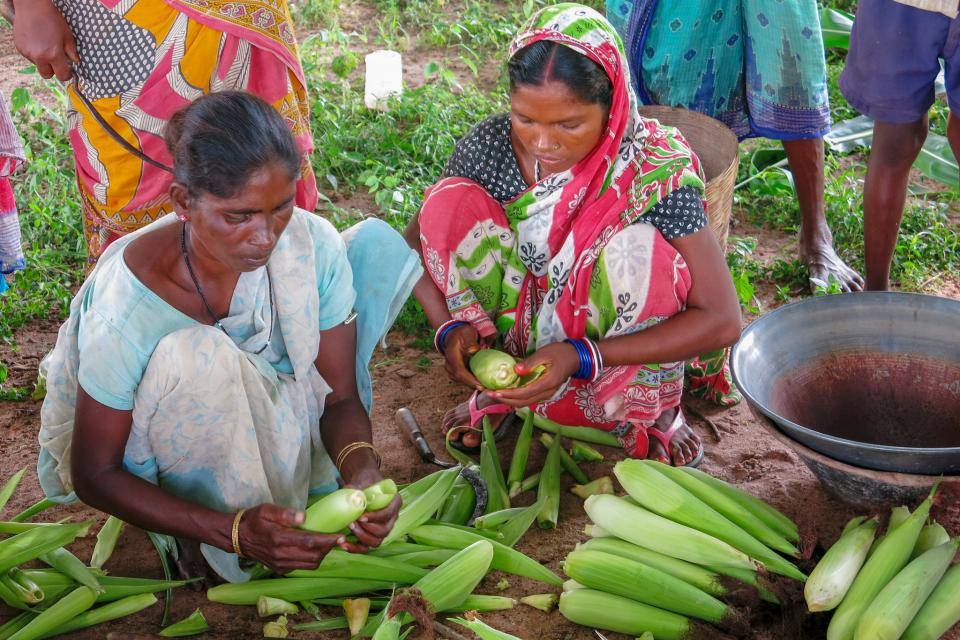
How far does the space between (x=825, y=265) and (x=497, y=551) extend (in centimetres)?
217

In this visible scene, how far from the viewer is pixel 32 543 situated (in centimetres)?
247

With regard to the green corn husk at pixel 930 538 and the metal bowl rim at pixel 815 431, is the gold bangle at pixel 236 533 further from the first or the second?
the green corn husk at pixel 930 538

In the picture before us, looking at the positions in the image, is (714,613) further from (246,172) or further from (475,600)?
(246,172)

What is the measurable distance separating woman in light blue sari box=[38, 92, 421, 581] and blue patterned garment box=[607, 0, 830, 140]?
1783 mm

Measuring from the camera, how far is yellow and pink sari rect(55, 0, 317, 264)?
9.68 ft

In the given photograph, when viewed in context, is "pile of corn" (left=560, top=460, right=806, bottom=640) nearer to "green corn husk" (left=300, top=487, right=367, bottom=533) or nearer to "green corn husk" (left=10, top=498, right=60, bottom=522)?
"green corn husk" (left=300, top=487, right=367, bottom=533)

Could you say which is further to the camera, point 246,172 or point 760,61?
point 760,61

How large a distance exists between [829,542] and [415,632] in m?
1.19

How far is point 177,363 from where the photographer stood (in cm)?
231

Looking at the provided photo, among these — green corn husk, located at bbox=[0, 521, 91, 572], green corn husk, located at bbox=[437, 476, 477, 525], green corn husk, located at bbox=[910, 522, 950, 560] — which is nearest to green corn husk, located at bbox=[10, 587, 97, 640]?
green corn husk, located at bbox=[0, 521, 91, 572]

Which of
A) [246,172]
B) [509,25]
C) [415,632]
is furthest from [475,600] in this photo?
[509,25]

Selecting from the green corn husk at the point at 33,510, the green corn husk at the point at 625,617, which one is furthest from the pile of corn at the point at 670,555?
the green corn husk at the point at 33,510

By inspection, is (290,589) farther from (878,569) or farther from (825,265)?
(825,265)

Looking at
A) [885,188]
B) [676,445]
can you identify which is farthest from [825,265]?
[676,445]
